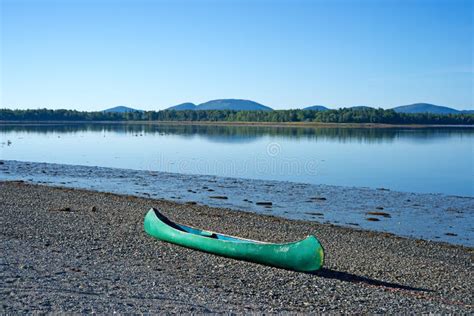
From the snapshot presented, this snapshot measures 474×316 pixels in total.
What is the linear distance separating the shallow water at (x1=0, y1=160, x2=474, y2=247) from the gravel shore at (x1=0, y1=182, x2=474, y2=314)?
2711 mm

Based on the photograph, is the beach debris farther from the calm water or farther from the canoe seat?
the calm water

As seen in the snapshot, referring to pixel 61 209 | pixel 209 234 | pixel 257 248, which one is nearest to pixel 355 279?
pixel 257 248

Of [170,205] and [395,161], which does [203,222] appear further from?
[395,161]

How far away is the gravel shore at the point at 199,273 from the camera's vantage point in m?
9.34

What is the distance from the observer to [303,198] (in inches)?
1105

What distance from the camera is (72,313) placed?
822 cm

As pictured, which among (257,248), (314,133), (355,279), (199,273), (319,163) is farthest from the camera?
(314,133)

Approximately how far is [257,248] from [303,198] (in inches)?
614

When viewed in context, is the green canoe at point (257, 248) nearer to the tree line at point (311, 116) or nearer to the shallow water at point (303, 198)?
the shallow water at point (303, 198)

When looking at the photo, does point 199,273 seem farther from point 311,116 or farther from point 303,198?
point 311,116

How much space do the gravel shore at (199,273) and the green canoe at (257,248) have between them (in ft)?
0.75

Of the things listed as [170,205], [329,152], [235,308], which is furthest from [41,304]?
[329,152]

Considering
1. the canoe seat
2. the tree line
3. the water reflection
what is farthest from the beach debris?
the tree line

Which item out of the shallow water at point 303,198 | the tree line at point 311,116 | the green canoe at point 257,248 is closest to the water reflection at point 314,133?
the tree line at point 311,116
